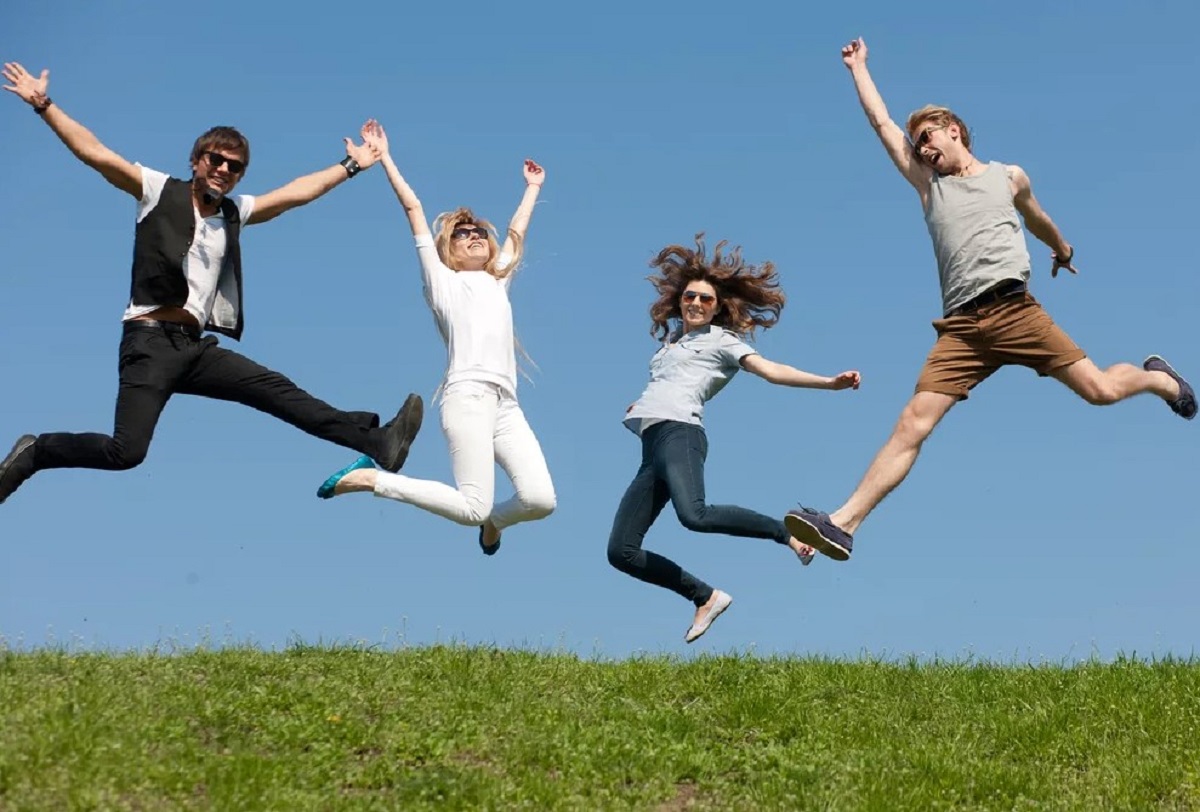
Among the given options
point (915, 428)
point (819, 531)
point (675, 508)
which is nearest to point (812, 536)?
point (819, 531)

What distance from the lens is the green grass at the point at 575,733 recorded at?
26.3ft

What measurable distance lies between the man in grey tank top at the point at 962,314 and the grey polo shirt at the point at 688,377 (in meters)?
1.69

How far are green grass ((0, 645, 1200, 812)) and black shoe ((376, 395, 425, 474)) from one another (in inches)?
57.0

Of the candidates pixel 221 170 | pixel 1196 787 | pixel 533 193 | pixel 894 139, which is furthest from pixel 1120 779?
pixel 221 170

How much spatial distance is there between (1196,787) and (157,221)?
8.12 meters

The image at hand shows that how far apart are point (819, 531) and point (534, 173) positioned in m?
4.15

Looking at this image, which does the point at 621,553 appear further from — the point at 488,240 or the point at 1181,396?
the point at 1181,396

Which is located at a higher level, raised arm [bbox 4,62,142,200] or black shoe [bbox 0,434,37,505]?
raised arm [bbox 4,62,142,200]

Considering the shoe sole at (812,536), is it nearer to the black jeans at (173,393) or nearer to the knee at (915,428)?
the knee at (915,428)

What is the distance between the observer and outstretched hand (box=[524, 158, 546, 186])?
39.7 ft

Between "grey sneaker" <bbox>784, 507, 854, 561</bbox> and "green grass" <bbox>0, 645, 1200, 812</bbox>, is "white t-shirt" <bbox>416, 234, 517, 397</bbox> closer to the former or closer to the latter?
"green grass" <bbox>0, 645, 1200, 812</bbox>

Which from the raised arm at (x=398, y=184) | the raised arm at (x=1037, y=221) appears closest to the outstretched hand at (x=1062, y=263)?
the raised arm at (x=1037, y=221)

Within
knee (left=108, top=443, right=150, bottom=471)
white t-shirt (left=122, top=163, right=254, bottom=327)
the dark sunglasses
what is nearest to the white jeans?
the dark sunglasses

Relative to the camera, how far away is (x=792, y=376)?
11.3 m
